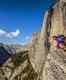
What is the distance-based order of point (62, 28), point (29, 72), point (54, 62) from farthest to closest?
point (29, 72)
point (62, 28)
point (54, 62)

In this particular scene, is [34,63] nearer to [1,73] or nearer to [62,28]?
[1,73]

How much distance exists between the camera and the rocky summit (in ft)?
85.1

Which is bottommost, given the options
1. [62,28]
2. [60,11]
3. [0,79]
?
[0,79]

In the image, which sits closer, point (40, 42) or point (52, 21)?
point (52, 21)

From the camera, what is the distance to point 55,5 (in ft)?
108

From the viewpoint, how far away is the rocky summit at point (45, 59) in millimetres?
25953

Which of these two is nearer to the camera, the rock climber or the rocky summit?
the rocky summit

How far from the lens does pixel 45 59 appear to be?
116 ft

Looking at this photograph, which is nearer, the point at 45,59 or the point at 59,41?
the point at 59,41

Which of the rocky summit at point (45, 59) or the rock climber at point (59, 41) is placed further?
the rock climber at point (59, 41)

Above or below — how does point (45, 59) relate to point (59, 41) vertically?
below

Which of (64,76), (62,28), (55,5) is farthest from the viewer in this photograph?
(55,5)

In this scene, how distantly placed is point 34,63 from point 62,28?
38.2 feet

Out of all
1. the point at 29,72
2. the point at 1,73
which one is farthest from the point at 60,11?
the point at 1,73
